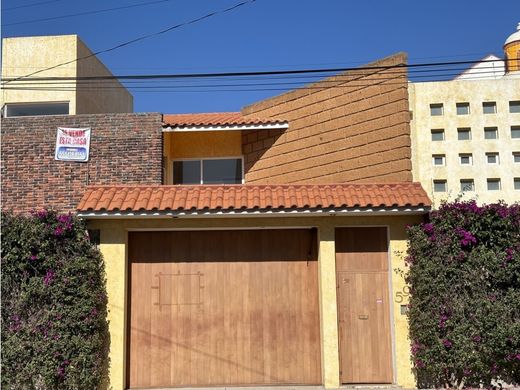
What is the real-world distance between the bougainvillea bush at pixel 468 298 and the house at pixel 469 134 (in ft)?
56.1

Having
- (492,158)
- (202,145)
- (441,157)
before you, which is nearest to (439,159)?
(441,157)

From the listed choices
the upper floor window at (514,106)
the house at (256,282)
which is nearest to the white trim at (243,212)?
the house at (256,282)

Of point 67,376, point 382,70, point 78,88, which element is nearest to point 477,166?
point 382,70

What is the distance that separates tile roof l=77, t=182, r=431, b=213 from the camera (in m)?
8.77

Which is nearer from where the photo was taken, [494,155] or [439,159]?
[494,155]

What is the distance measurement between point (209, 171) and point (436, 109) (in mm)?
16070

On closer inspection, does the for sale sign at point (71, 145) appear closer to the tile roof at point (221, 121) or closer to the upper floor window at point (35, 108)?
the tile roof at point (221, 121)

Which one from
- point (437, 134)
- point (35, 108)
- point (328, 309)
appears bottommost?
point (328, 309)

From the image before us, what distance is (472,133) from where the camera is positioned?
26641 mm

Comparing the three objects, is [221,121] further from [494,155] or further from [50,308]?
[494,155]

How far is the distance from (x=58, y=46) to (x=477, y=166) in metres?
18.3

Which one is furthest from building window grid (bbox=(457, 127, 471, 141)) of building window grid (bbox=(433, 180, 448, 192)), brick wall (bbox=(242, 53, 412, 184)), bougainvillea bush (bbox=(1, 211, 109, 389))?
bougainvillea bush (bbox=(1, 211, 109, 389))

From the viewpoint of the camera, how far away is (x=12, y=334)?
828 cm

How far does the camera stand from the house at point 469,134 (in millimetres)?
25578
